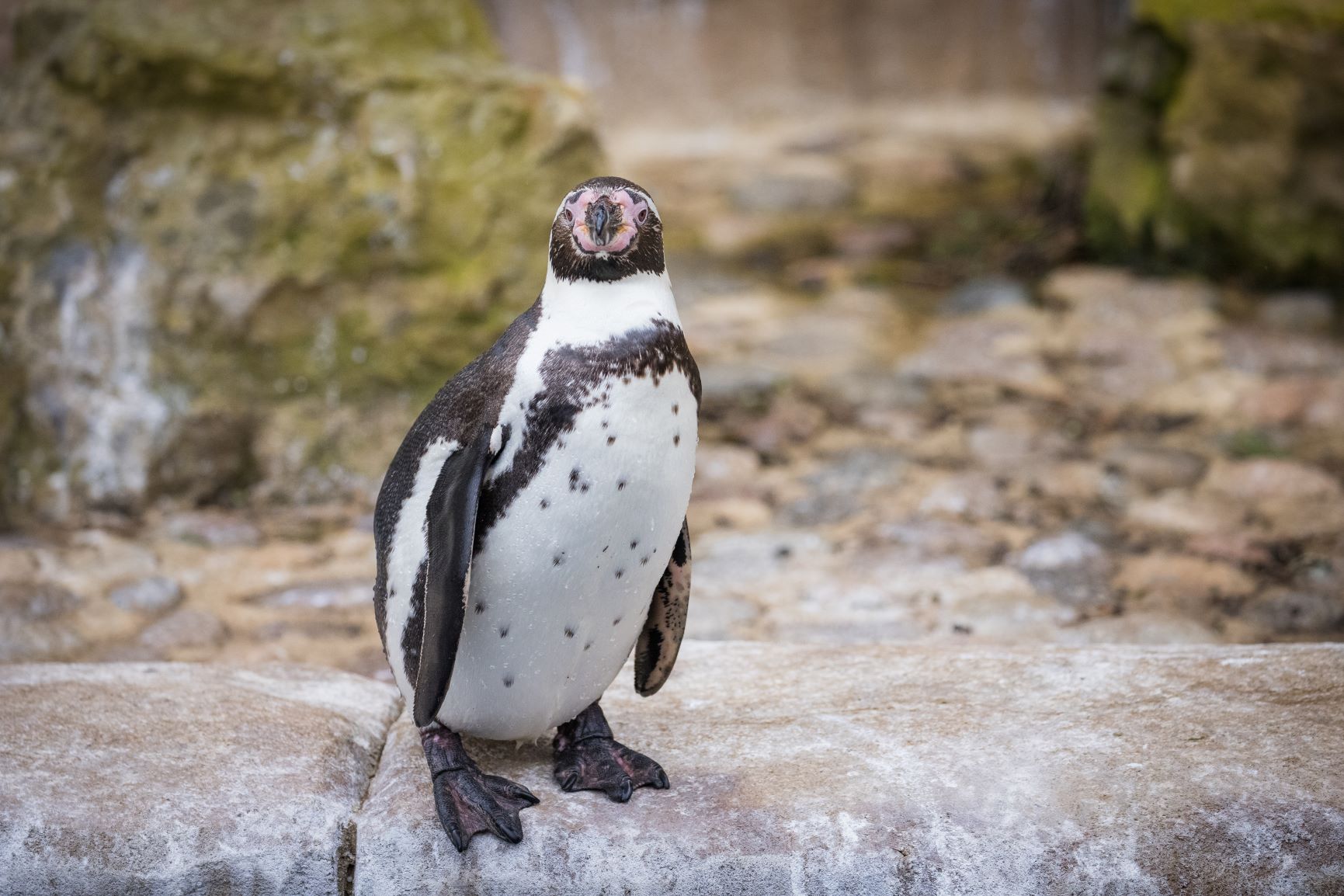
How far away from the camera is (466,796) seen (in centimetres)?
217

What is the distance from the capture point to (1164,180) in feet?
18.8

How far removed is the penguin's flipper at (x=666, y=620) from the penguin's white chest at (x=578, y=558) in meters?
0.11

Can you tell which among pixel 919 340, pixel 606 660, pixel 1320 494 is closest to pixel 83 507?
pixel 606 660

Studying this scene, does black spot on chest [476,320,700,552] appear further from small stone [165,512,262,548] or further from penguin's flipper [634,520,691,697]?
small stone [165,512,262,548]

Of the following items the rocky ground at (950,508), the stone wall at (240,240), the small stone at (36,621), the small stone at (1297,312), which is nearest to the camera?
the small stone at (36,621)

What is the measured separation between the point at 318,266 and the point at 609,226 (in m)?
2.59

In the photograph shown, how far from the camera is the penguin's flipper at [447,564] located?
202cm

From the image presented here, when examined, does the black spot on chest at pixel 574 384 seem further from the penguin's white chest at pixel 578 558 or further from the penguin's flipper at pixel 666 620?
the penguin's flipper at pixel 666 620

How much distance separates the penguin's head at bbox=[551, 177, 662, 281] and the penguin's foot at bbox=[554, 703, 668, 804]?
77 centimetres

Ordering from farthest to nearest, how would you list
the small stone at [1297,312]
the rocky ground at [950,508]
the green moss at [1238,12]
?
the green moss at [1238,12]
the small stone at [1297,312]
the rocky ground at [950,508]

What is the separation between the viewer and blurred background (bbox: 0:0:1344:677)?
369 cm

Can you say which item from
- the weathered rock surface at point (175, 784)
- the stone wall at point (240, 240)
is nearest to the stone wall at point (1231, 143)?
the stone wall at point (240, 240)

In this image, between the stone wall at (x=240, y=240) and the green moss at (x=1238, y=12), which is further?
the green moss at (x=1238, y=12)

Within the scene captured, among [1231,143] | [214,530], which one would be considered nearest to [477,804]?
[214,530]
